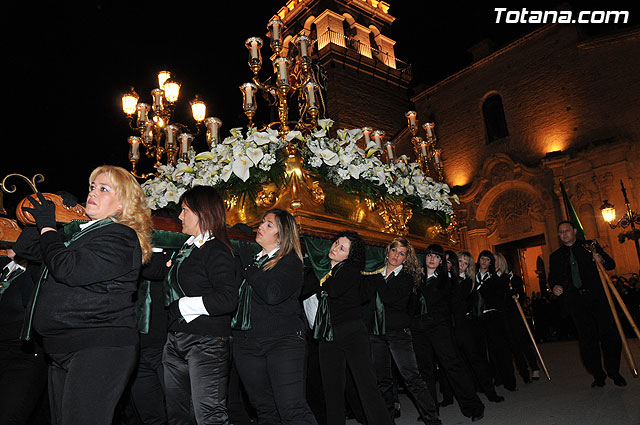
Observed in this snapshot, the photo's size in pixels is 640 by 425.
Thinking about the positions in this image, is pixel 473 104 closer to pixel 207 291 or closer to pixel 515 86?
pixel 515 86

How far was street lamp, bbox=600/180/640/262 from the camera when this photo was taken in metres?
13.1

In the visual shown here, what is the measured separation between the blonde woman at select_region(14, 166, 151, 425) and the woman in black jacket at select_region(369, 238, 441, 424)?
255 cm

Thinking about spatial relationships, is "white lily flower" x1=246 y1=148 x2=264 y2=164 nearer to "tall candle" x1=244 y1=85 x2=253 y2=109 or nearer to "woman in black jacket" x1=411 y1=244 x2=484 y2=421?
"tall candle" x1=244 y1=85 x2=253 y2=109

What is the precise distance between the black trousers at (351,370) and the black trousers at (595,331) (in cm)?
339

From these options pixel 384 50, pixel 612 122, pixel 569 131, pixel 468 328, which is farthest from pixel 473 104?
pixel 468 328

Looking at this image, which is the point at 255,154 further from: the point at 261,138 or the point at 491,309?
the point at 491,309

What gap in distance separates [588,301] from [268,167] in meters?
4.33

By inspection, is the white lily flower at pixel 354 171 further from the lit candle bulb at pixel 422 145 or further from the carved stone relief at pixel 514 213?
the carved stone relief at pixel 514 213

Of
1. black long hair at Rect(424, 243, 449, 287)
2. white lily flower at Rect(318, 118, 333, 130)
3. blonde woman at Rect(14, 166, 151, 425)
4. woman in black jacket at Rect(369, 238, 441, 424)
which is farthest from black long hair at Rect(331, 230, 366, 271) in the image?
blonde woman at Rect(14, 166, 151, 425)

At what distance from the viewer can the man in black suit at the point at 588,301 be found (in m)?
5.48

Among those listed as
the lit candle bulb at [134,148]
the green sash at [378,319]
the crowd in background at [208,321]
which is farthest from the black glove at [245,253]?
the lit candle bulb at [134,148]

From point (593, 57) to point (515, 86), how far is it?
9.49 feet

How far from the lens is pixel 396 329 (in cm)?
437

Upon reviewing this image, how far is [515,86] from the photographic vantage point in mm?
19203
